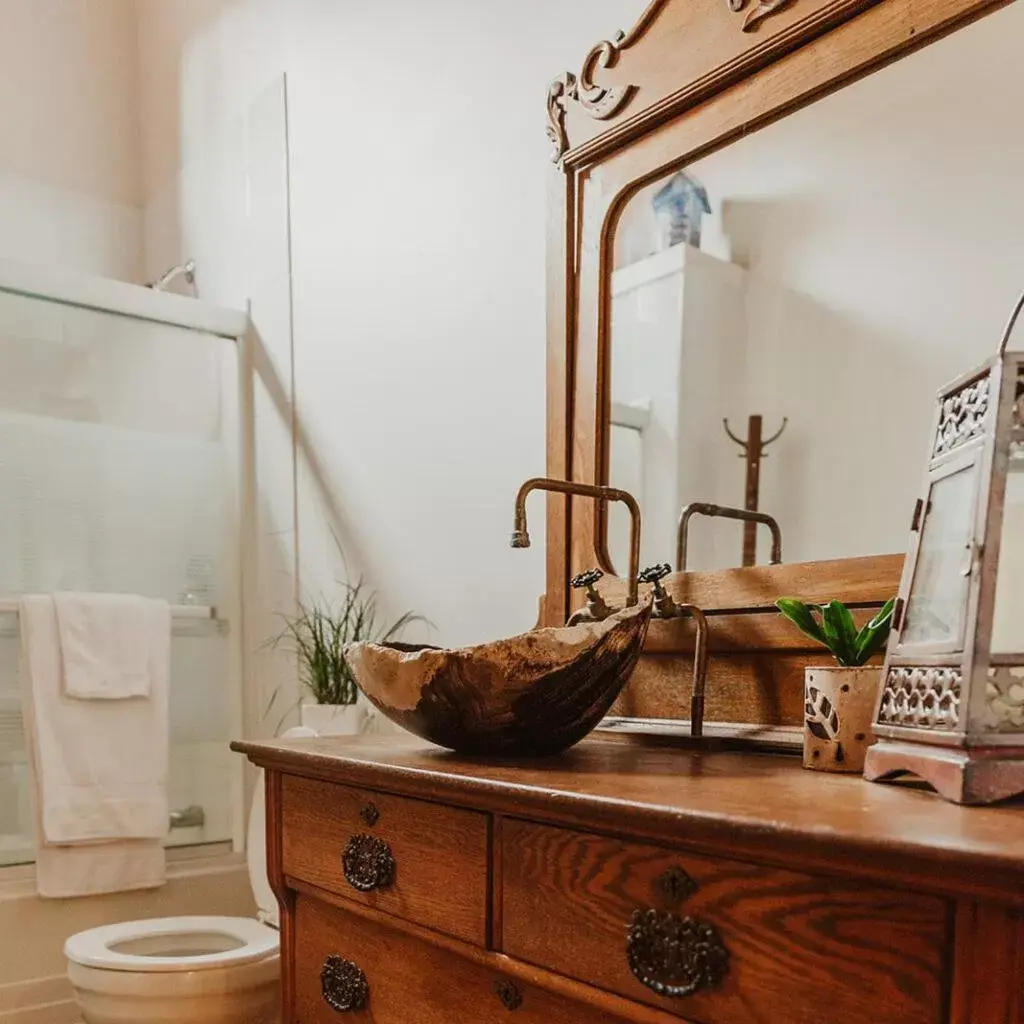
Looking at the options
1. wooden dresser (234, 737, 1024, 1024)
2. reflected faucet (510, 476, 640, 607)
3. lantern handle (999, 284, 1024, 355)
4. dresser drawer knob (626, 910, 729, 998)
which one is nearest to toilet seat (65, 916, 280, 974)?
wooden dresser (234, 737, 1024, 1024)

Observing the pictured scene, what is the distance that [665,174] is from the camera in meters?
1.38

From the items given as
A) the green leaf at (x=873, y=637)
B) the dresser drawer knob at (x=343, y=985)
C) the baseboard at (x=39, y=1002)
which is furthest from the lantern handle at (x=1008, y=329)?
the baseboard at (x=39, y=1002)

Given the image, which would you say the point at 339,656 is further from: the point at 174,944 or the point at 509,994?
the point at 509,994

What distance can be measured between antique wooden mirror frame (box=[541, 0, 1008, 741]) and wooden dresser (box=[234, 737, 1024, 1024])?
0.13 m

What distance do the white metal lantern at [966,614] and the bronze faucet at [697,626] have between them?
325mm

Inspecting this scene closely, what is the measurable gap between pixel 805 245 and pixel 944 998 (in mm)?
844

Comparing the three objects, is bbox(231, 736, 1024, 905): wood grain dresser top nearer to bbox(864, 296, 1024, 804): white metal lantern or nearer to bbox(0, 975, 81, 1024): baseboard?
bbox(864, 296, 1024, 804): white metal lantern

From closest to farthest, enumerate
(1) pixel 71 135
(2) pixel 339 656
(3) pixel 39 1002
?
(2) pixel 339 656, (3) pixel 39 1002, (1) pixel 71 135

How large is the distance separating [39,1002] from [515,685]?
71.5 inches

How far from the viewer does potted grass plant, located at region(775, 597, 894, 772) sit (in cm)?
93

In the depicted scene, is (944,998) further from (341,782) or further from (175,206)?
(175,206)

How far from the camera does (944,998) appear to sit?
0.60m

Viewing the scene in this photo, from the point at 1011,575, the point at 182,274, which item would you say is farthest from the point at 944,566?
the point at 182,274

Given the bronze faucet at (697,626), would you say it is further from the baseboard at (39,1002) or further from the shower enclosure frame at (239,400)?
the baseboard at (39,1002)
